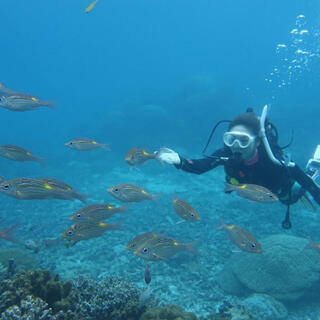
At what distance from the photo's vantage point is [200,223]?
10.8 m

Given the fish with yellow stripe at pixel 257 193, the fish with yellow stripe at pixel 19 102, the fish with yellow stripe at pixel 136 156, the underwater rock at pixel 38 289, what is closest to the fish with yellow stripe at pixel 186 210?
the fish with yellow stripe at pixel 257 193

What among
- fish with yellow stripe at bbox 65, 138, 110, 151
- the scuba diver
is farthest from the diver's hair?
fish with yellow stripe at bbox 65, 138, 110, 151

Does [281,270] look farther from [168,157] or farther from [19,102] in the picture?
[19,102]

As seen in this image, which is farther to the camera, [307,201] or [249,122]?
[307,201]

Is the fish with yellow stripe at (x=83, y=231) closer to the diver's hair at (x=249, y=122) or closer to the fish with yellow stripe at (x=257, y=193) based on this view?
the fish with yellow stripe at (x=257, y=193)

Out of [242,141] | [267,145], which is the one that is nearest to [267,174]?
[267,145]

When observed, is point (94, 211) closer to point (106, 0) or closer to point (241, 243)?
point (241, 243)

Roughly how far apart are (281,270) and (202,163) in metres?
3.69

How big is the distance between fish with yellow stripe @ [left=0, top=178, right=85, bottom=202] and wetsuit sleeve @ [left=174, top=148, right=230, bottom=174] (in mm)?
2573

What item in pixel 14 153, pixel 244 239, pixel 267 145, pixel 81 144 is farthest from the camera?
pixel 81 144

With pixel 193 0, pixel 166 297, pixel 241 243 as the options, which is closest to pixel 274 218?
pixel 166 297

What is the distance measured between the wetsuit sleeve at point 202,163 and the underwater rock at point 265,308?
3351 millimetres

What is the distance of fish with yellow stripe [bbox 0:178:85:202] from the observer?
4098 millimetres

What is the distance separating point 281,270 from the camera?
22.7ft
